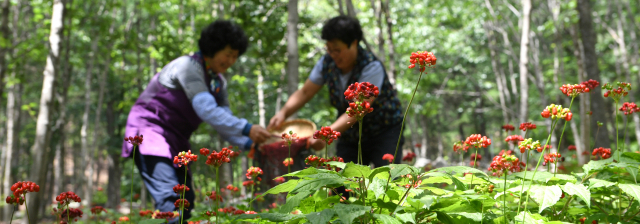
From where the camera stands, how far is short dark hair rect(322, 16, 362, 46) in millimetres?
3025

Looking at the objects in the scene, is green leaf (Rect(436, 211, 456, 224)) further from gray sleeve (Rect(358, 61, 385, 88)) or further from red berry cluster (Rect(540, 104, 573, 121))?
gray sleeve (Rect(358, 61, 385, 88))

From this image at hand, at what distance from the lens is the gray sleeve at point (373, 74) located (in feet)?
9.71

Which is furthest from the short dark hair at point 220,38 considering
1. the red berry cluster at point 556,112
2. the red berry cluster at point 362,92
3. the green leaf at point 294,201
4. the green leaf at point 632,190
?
the green leaf at point 632,190

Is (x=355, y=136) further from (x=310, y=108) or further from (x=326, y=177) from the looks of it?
(x=310, y=108)

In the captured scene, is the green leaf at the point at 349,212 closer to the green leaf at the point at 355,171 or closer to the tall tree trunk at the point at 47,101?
the green leaf at the point at 355,171

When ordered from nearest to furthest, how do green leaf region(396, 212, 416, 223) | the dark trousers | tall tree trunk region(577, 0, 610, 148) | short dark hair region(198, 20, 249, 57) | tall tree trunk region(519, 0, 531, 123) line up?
green leaf region(396, 212, 416, 223)
the dark trousers
short dark hair region(198, 20, 249, 57)
tall tree trunk region(519, 0, 531, 123)
tall tree trunk region(577, 0, 610, 148)

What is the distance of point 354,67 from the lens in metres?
3.19

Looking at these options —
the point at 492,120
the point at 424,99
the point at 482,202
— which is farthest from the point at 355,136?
the point at 492,120

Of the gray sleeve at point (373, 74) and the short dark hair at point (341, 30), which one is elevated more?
the short dark hair at point (341, 30)

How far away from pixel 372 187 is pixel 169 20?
1251 centimetres

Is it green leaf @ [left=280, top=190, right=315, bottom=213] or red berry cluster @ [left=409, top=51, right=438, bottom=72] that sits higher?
red berry cluster @ [left=409, top=51, right=438, bottom=72]

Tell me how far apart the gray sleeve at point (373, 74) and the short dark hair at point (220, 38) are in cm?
108

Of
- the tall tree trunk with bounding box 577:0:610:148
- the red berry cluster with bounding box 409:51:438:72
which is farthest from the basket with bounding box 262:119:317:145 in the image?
the tall tree trunk with bounding box 577:0:610:148

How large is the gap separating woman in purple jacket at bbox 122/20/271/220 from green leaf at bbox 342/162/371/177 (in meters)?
1.84
